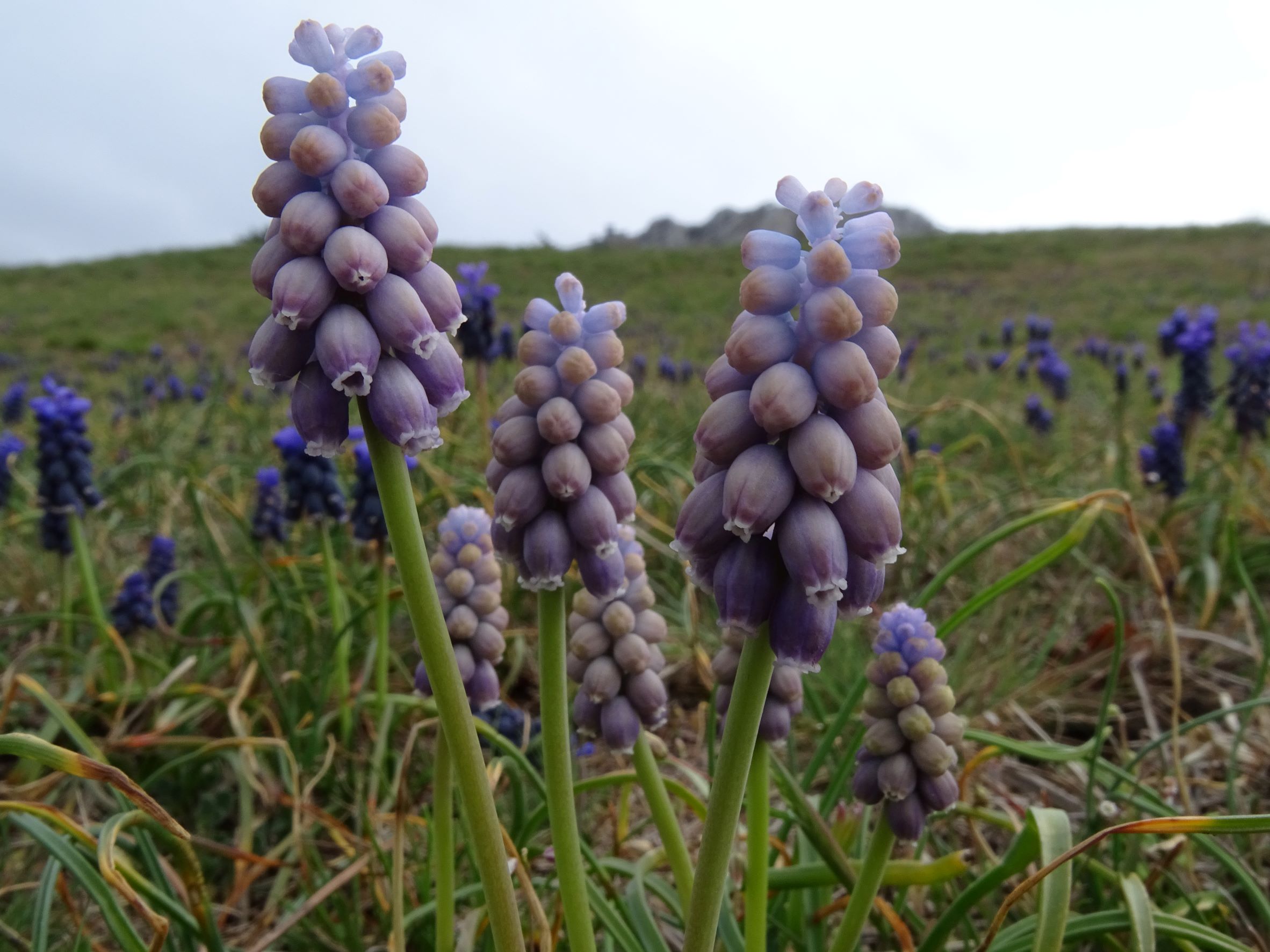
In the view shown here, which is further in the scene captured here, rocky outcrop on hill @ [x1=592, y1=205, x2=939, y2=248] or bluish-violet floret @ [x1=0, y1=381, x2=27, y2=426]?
rocky outcrop on hill @ [x1=592, y1=205, x2=939, y2=248]

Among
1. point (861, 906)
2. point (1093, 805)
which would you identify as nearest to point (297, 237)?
point (861, 906)

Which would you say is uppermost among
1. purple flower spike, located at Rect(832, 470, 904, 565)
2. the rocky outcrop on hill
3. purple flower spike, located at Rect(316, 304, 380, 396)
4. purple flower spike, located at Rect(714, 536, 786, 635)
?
the rocky outcrop on hill

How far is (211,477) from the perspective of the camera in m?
6.27

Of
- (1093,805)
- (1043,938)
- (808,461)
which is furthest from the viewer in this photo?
(1093,805)

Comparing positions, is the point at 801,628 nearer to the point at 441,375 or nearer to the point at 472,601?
the point at 441,375

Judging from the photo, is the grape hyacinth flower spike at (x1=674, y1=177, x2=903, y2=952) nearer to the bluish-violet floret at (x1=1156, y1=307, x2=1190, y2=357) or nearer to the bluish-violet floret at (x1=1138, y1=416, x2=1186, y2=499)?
the bluish-violet floret at (x1=1138, y1=416, x2=1186, y2=499)

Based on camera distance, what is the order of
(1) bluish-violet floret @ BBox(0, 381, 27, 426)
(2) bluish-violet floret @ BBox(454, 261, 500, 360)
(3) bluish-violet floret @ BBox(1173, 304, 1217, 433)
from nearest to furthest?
(2) bluish-violet floret @ BBox(454, 261, 500, 360), (3) bluish-violet floret @ BBox(1173, 304, 1217, 433), (1) bluish-violet floret @ BBox(0, 381, 27, 426)

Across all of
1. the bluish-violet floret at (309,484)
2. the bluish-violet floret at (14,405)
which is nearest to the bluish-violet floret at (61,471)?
the bluish-violet floret at (309,484)

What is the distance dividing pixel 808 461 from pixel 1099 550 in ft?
16.1

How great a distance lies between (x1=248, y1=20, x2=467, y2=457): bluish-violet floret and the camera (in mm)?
1290

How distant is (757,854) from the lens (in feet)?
5.93

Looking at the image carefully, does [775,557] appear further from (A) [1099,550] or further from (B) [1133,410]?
(B) [1133,410]

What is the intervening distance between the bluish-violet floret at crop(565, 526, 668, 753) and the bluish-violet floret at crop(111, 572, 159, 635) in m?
2.93

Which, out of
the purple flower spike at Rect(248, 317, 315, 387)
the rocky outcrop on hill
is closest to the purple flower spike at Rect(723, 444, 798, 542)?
the purple flower spike at Rect(248, 317, 315, 387)
